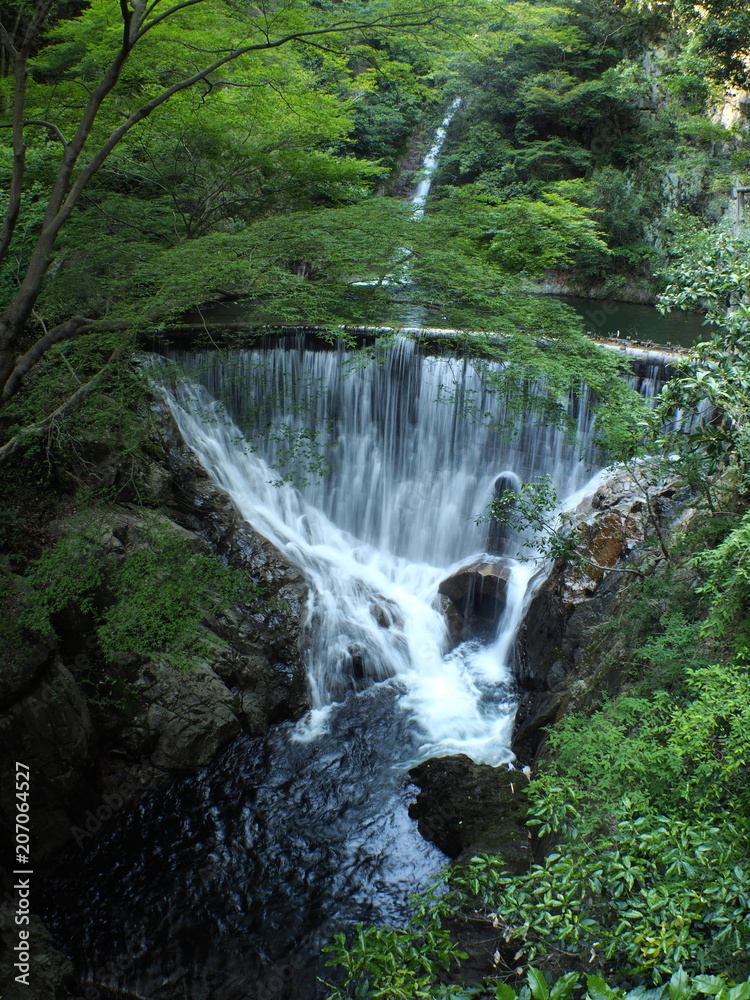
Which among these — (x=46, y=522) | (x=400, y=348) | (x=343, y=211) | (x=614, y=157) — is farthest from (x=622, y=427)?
(x=614, y=157)

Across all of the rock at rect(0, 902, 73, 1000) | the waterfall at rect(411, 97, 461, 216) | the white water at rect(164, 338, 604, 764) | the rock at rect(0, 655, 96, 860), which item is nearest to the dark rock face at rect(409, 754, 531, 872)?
the white water at rect(164, 338, 604, 764)

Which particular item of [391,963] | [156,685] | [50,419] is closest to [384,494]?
[156,685]

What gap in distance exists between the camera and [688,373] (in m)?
4.97

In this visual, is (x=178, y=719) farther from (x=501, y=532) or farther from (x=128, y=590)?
(x=501, y=532)

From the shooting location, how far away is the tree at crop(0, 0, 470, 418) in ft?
14.7

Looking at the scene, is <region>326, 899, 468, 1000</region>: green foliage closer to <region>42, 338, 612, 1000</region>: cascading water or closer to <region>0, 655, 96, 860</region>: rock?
<region>42, 338, 612, 1000</region>: cascading water

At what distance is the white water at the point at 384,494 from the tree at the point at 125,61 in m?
3.30

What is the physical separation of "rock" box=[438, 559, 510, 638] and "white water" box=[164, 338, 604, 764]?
0.66ft

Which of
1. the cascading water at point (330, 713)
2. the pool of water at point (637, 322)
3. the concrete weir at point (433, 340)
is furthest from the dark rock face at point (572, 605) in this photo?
the pool of water at point (637, 322)

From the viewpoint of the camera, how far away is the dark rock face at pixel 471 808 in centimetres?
578

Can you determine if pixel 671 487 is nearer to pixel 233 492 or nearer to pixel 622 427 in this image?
pixel 622 427

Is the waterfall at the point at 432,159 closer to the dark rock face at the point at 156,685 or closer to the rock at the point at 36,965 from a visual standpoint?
the dark rock face at the point at 156,685

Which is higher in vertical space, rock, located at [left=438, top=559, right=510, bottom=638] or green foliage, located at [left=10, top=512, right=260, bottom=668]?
green foliage, located at [left=10, top=512, right=260, bottom=668]

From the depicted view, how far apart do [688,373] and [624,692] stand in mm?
2730
